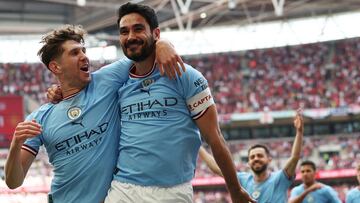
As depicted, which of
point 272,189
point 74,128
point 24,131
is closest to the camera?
point 24,131

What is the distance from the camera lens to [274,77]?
118ft

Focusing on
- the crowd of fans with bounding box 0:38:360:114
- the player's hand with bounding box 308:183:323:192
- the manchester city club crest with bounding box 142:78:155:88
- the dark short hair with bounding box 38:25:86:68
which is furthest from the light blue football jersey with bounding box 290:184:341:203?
the crowd of fans with bounding box 0:38:360:114

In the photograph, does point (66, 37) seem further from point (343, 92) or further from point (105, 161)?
point (343, 92)

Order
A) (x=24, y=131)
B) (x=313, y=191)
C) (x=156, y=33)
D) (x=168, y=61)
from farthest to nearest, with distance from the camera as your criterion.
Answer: (x=313, y=191), (x=156, y=33), (x=24, y=131), (x=168, y=61)

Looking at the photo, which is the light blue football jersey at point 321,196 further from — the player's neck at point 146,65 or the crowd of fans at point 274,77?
the crowd of fans at point 274,77

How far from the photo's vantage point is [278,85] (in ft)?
116

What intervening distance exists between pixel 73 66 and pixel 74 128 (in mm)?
428

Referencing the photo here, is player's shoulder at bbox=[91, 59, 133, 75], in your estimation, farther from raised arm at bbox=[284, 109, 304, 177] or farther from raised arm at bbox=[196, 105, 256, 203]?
raised arm at bbox=[284, 109, 304, 177]

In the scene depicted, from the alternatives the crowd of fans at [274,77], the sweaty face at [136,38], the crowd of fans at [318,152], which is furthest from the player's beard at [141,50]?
the crowd of fans at [274,77]

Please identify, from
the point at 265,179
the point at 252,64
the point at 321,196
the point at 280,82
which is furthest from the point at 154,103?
the point at 252,64

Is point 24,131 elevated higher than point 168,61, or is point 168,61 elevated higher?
point 168,61

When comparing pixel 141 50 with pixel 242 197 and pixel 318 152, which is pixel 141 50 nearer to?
pixel 242 197

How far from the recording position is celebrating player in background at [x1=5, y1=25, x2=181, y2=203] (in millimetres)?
3830

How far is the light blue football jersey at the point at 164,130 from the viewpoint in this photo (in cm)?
357
